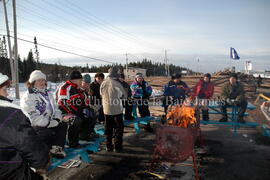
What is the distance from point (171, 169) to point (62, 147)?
233cm

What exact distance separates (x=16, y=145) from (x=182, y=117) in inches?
128

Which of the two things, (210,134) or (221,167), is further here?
(210,134)

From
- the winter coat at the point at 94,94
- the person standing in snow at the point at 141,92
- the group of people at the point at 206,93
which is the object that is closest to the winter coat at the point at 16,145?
the winter coat at the point at 94,94

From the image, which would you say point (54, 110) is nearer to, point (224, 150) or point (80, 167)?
point (80, 167)

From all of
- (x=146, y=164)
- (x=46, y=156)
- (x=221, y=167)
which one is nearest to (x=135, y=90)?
(x=146, y=164)

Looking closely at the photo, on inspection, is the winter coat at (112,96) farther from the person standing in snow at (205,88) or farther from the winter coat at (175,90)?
the person standing in snow at (205,88)

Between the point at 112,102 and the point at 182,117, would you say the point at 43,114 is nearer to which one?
the point at 112,102

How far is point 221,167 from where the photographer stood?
4301mm

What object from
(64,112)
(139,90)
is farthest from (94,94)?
(64,112)

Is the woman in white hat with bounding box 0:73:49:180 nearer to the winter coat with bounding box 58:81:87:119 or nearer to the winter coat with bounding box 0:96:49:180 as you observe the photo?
the winter coat with bounding box 0:96:49:180

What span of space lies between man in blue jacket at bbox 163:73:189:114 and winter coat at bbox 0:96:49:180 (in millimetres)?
5521

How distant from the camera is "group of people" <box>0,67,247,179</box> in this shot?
1799 mm

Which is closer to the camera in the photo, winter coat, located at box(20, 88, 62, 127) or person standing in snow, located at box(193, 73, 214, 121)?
winter coat, located at box(20, 88, 62, 127)

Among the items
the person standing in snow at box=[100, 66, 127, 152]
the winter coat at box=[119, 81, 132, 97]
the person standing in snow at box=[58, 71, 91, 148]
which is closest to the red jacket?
the winter coat at box=[119, 81, 132, 97]
